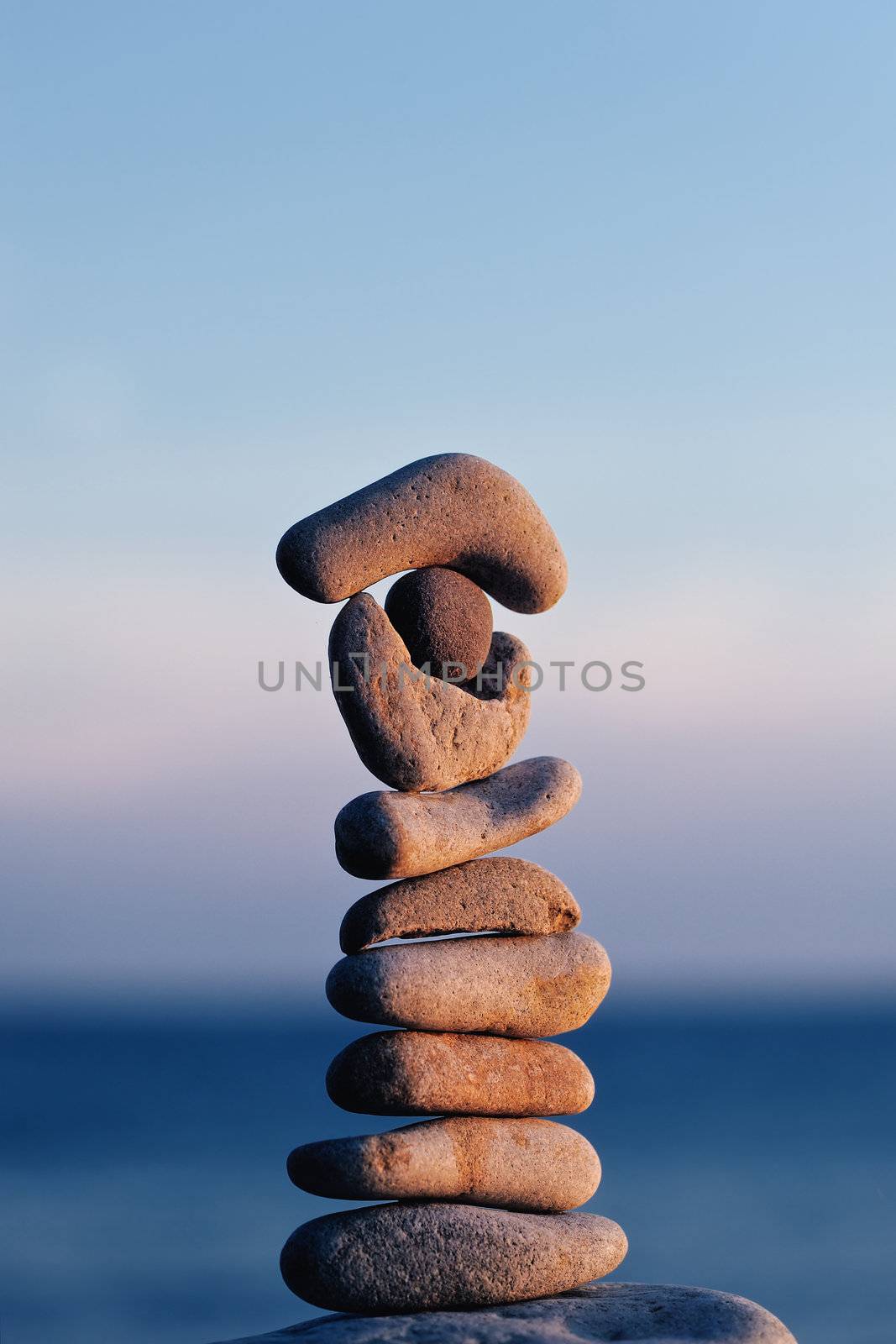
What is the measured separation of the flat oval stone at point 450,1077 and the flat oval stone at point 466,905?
0.56 m

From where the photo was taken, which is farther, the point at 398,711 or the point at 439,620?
the point at 439,620

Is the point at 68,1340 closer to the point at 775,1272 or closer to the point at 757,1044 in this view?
the point at 775,1272

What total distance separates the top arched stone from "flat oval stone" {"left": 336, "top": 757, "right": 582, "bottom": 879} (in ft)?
3.51

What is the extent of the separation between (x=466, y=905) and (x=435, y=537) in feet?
6.74

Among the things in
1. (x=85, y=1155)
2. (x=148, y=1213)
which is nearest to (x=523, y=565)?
(x=148, y=1213)

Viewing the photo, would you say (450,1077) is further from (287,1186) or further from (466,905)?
(287,1186)

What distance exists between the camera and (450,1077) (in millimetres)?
7762

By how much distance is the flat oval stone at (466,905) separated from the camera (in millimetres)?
7965

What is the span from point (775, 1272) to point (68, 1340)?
1023cm

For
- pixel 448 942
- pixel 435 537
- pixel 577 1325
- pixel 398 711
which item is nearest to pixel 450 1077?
pixel 448 942

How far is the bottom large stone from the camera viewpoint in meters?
7.13

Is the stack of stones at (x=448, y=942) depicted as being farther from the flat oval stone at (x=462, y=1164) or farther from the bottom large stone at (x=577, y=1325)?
the bottom large stone at (x=577, y=1325)

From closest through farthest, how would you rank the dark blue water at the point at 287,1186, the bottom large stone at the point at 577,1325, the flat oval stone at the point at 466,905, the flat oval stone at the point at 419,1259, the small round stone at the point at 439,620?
1. the bottom large stone at the point at 577,1325
2. the flat oval stone at the point at 419,1259
3. the flat oval stone at the point at 466,905
4. the small round stone at the point at 439,620
5. the dark blue water at the point at 287,1186

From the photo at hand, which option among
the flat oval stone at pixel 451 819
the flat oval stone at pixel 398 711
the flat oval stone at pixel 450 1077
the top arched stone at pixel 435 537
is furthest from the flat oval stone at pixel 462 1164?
the top arched stone at pixel 435 537
